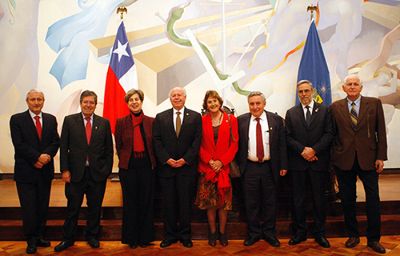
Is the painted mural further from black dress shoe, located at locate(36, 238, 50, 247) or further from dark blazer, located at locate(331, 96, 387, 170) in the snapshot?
black dress shoe, located at locate(36, 238, 50, 247)

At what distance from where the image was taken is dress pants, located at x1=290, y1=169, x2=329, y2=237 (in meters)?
3.07

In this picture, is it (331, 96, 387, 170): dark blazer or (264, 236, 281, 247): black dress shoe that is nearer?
(331, 96, 387, 170): dark blazer

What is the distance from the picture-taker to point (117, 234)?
11.0 feet

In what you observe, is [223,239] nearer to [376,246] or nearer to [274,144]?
[274,144]

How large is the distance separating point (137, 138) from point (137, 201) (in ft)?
1.88

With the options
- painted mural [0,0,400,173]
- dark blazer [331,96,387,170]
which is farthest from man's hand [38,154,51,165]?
dark blazer [331,96,387,170]

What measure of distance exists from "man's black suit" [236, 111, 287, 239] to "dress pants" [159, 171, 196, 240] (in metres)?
0.51

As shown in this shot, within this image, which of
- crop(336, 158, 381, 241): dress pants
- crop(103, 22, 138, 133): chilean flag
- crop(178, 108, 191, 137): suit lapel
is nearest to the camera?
crop(336, 158, 381, 241): dress pants

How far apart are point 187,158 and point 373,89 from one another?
12.7ft

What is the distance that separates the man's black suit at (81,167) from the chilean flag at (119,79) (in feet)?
4.96

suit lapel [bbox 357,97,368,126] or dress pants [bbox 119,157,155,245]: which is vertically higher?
suit lapel [bbox 357,97,368,126]

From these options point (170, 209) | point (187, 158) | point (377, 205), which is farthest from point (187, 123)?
point (377, 205)

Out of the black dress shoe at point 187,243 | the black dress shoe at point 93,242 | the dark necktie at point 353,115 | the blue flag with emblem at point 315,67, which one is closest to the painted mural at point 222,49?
the blue flag with emblem at point 315,67

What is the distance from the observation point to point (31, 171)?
119 inches
